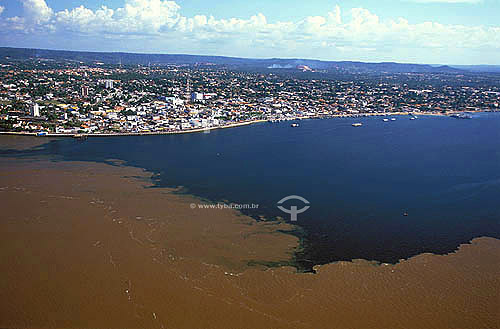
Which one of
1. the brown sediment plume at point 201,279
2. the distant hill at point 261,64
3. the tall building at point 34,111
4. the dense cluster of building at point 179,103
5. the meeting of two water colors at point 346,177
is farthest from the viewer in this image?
the distant hill at point 261,64

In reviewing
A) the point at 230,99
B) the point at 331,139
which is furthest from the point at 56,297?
the point at 230,99

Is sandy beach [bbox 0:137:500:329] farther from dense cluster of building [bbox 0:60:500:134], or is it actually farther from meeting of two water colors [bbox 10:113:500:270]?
dense cluster of building [bbox 0:60:500:134]

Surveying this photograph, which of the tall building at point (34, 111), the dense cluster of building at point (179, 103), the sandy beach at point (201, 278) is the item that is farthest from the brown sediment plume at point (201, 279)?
the tall building at point (34, 111)

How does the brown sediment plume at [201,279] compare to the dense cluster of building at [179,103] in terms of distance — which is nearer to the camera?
the brown sediment plume at [201,279]

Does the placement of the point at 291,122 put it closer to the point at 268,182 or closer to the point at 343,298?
the point at 268,182

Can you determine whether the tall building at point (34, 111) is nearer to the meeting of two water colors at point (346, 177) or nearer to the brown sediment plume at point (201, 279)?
the meeting of two water colors at point (346, 177)

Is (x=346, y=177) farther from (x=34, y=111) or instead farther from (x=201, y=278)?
(x=34, y=111)
